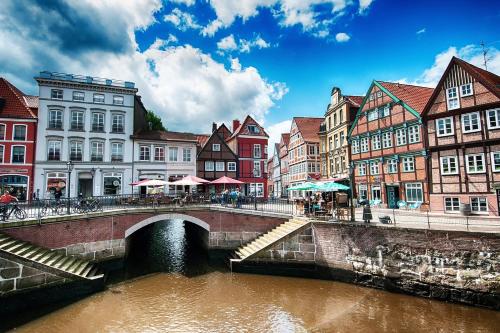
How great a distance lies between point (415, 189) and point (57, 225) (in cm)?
2766

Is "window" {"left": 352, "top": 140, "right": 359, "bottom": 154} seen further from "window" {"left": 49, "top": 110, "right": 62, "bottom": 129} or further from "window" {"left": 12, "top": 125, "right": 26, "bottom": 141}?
"window" {"left": 12, "top": 125, "right": 26, "bottom": 141}

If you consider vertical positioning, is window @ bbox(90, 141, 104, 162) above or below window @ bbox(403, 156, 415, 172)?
above

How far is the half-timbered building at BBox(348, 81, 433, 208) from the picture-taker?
24.0 meters

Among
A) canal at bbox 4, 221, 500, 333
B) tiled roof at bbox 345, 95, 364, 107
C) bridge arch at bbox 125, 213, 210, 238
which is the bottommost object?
canal at bbox 4, 221, 500, 333

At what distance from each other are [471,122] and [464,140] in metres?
1.43

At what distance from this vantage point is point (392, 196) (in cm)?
2612

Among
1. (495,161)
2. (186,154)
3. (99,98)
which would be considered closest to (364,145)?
(495,161)

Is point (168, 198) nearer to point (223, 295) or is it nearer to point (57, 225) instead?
point (57, 225)

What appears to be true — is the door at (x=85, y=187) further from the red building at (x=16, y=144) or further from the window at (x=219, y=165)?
the window at (x=219, y=165)

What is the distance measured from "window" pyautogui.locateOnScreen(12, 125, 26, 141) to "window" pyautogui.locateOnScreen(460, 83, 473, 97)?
4062cm

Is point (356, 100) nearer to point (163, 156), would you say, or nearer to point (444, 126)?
point (444, 126)

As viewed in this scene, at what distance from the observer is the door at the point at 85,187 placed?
2914 centimetres

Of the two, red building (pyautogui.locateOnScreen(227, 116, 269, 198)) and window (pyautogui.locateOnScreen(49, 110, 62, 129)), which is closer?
window (pyautogui.locateOnScreen(49, 110, 62, 129))

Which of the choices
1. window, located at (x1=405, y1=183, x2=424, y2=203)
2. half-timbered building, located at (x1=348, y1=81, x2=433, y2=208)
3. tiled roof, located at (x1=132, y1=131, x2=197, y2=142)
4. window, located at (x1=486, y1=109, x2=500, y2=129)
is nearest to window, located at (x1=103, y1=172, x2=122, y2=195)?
tiled roof, located at (x1=132, y1=131, x2=197, y2=142)
